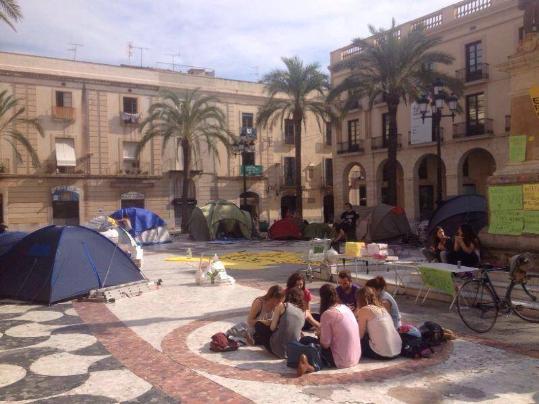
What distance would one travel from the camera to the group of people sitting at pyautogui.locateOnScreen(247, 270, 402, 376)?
5.72 metres

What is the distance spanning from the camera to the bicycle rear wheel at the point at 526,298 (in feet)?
24.7

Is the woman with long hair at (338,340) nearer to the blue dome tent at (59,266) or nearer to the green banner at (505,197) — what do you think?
the green banner at (505,197)

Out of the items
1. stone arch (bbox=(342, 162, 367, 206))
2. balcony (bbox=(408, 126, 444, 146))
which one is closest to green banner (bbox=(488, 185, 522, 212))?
balcony (bbox=(408, 126, 444, 146))

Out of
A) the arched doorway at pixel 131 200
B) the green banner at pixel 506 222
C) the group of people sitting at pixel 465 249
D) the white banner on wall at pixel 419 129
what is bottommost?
the group of people sitting at pixel 465 249

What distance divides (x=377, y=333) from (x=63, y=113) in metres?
33.1

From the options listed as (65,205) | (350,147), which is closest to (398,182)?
(350,147)

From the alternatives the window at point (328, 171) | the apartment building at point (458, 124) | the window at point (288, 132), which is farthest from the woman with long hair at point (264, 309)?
the window at point (328, 171)

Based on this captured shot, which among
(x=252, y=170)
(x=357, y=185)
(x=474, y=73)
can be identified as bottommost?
(x=357, y=185)

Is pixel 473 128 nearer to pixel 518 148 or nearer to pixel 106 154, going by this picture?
pixel 518 148

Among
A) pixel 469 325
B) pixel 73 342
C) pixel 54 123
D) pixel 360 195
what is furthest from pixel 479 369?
pixel 360 195

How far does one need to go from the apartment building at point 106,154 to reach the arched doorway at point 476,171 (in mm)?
13876

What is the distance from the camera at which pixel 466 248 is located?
9695 millimetres

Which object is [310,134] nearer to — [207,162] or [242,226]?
[207,162]

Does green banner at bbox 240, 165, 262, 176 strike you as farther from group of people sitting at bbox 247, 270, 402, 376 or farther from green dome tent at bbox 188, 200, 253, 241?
group of people sitting at bbox 247, 270, 402, 376
